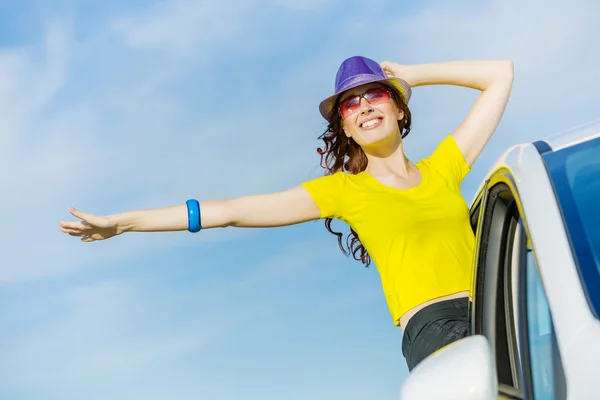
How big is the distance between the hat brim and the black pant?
4.43 ft

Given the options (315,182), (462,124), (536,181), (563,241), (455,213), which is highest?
(462,124)

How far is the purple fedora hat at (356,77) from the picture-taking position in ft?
15.7

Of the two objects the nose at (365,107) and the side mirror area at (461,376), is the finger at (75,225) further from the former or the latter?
the side mirror area at (461,376)

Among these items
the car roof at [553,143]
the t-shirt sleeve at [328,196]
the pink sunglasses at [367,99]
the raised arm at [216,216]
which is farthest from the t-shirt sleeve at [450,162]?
the car roof at [553,143]

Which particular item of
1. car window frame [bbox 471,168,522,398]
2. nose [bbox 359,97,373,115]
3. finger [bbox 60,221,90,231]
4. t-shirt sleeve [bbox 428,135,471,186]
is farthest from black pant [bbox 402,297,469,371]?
finger [bbox 60,221,90,231]

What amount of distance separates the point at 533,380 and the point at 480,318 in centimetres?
50

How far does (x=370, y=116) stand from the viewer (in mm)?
4797

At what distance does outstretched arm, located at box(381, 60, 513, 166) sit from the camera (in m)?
4.89

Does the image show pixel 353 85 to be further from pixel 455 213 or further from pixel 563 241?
pixel 563 241

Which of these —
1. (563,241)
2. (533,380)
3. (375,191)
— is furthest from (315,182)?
(563,241)

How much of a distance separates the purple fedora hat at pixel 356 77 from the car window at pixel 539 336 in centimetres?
229

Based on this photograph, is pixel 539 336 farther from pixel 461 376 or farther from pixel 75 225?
pixel 75 225

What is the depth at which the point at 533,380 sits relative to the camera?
2615 mm

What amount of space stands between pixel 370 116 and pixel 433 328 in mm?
1440
